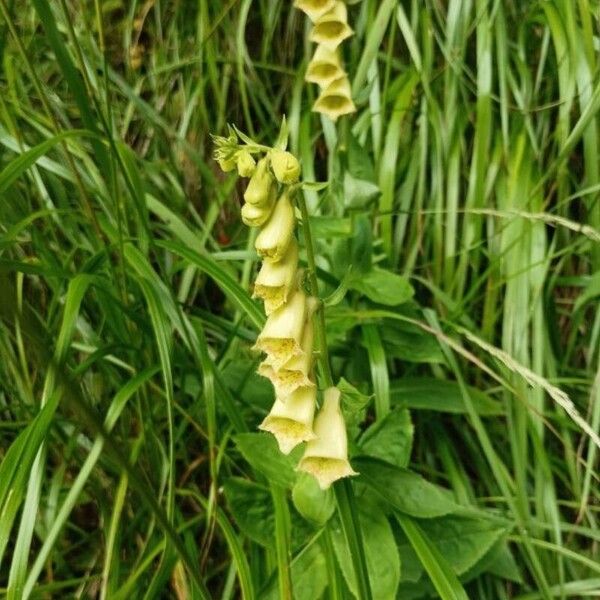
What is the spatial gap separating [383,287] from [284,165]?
545mm

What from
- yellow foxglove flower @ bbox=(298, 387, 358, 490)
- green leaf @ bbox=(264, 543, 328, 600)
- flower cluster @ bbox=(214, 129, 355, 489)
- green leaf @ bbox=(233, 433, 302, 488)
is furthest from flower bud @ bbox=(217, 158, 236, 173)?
green leaf @ bbox=(264, 543, 328, 600)

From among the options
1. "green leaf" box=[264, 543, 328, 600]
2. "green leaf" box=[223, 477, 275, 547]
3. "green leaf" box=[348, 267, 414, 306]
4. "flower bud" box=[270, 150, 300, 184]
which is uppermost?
"flower bud" box=[270, 150, 300, 184]

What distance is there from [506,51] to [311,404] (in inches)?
37.4

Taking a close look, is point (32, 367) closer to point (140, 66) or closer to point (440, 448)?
point (440, 448)

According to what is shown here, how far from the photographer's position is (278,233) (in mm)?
800

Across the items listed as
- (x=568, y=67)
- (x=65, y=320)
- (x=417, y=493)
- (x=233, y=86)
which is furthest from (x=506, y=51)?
(x=65, y=320)

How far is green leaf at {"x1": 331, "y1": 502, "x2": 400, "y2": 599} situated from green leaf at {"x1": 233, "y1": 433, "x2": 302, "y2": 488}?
3.6 inches

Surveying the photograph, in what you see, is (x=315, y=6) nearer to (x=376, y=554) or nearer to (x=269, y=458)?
(x=269, y=458)

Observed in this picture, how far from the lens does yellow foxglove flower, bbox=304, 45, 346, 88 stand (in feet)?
3.94

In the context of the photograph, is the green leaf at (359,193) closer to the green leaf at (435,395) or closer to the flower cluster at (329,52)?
the flower cluster at (329,52)

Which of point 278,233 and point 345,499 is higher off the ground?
point 278,233

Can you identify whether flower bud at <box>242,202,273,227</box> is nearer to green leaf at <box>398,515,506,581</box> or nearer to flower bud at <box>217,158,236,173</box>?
flower bud at <box>217,158,236,173</box>

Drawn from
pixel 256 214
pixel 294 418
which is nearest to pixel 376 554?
pixel 294 418

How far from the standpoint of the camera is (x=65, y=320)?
1008 mm
